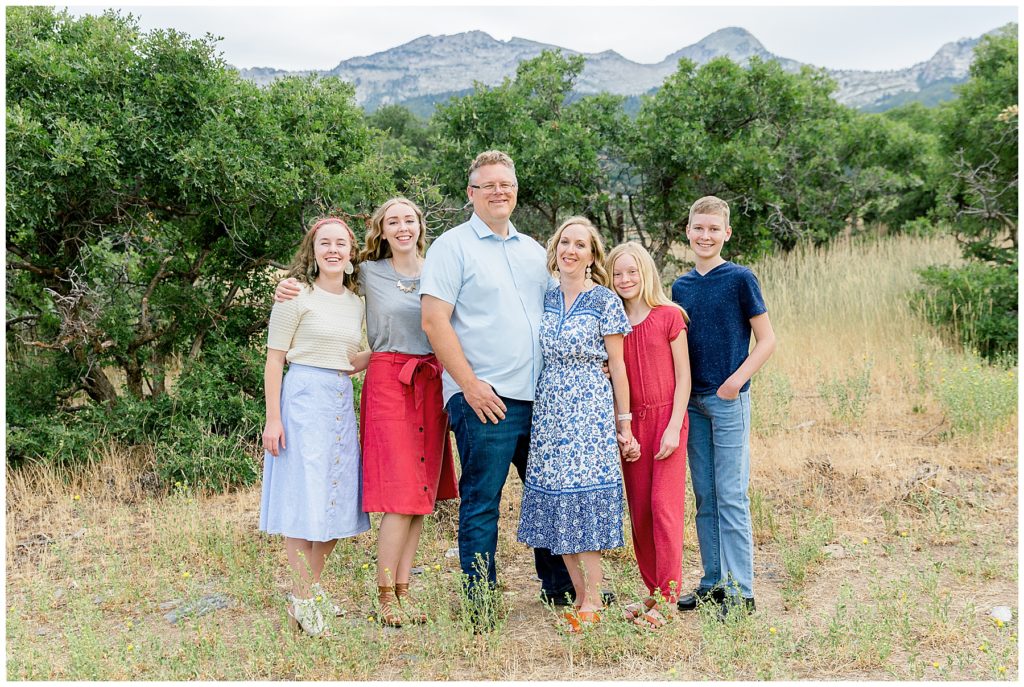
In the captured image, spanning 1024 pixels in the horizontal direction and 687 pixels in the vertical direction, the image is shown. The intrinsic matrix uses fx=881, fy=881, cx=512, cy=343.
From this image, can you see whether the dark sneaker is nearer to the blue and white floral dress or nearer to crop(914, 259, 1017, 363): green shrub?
the blue and white floral dress

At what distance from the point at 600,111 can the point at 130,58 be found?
17.4 feet

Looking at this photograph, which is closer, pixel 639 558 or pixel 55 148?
pixel 639 558

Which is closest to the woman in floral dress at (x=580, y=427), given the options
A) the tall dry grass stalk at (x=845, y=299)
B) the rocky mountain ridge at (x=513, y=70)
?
the rocky mountain ridge at (x=513, y=70)

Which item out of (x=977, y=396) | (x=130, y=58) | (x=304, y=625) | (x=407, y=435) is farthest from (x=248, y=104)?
(x=977, y=396)

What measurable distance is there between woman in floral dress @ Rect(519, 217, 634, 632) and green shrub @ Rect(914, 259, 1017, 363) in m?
6.15

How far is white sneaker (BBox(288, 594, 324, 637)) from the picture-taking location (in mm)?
3814

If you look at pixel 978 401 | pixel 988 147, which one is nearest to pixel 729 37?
pixel 988 147

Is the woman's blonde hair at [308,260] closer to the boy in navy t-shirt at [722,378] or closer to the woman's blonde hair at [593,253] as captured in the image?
the woman's blonde hair at [593,253]

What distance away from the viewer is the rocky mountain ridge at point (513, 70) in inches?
436

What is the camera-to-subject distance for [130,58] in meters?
5.86

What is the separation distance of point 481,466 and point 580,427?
18.5 inches

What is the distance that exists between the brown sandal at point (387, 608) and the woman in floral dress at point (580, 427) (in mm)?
675

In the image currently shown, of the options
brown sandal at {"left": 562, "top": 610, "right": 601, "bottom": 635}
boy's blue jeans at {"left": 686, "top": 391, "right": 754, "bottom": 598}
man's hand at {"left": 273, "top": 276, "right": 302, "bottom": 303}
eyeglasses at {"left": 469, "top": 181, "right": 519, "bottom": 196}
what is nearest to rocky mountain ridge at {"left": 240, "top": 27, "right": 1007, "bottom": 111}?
man's hand at {"left": 273, "top": 276, "right": 302, "bottom": 303}

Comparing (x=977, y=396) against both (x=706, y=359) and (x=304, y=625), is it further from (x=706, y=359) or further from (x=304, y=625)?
(x=304, y=625)
